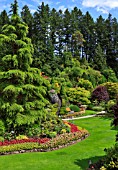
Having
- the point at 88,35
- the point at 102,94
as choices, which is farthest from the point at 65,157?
the point at 88,35

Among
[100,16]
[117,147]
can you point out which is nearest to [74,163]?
[117,147]

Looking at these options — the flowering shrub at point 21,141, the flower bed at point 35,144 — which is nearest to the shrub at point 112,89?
the flower bed at point 35,144

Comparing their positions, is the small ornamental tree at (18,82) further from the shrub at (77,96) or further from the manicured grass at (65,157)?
the shrub at (77,96)

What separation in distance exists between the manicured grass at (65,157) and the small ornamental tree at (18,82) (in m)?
3.54

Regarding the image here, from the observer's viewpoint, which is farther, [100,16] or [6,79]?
[100,16]

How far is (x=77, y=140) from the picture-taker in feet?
68.4

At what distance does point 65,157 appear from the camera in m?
16.7

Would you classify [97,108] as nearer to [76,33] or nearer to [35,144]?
[35,144]

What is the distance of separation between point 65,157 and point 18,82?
23.3 feet

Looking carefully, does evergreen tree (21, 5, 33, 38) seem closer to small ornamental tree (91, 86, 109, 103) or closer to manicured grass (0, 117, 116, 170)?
small ornamental tree (91, 86, 109, 103)

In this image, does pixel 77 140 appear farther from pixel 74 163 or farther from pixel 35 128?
pixel 74 163

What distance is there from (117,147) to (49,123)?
8.61 metres

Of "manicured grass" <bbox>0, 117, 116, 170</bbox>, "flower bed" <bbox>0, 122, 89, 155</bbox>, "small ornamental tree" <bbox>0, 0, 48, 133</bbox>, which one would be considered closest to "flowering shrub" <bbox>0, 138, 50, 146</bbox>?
"flower bed" <bbox>0, 122, 89, 155</bbox>

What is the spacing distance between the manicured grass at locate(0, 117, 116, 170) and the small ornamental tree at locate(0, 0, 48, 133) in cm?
354
